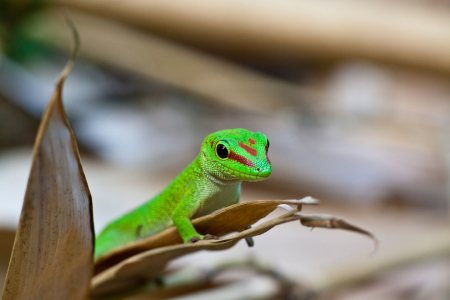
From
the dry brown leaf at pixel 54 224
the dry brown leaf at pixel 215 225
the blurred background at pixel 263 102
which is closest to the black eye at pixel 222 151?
the dry brown leaf at pixel 215 225

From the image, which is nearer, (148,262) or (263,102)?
(148,262)

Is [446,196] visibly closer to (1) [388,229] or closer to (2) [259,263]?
(1) [388,229]

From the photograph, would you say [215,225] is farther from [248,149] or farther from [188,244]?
Answer: [248,149]

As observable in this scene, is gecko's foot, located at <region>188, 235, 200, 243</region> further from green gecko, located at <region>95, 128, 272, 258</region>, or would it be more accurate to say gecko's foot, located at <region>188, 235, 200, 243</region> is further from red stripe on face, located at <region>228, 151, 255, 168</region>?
red stripe on face, located at <region>228, 151, 255, 168</region>

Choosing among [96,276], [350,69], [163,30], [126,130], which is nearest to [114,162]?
[126,130]

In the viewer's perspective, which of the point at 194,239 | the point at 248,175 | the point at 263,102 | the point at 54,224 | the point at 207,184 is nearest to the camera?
the point at 54,224

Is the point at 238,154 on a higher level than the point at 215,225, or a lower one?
higher

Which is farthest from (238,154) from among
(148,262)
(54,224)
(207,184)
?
(54,224)
